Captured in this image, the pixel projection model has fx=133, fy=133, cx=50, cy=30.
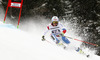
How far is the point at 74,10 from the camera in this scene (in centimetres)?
1628

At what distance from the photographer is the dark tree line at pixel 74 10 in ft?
47.4

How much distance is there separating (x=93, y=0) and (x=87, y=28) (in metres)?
3.20

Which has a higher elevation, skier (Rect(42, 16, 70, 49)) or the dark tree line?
the dark tree line

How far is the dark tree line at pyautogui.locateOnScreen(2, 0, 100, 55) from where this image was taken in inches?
569

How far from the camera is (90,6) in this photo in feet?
49.9

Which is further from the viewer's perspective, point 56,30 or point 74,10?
point 74,10

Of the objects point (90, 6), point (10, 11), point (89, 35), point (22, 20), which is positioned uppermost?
point (90, 6)

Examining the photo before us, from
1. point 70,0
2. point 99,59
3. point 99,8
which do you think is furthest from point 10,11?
point 99,59

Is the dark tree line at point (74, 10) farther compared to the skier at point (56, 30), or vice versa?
the dark tree line at point (74, 10)

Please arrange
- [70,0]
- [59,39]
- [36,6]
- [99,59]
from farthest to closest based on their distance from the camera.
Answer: [70,0] → [36,6] → [59,39] → [99,59]

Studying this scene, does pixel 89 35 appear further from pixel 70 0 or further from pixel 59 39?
pixel 59 39

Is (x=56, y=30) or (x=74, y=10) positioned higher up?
(x=74, y=10)

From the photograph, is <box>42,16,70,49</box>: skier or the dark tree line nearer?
<box>42,16,70,49</box>: skier

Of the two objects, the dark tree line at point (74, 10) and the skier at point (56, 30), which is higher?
the dark tree line at point (74, 10)
